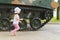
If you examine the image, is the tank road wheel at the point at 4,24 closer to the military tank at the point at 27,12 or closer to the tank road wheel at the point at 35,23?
the military tank at the point at 27,12

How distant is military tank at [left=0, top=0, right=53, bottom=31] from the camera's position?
51.3 ft

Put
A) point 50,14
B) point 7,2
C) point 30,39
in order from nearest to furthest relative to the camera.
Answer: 1. point 30,39
2. point 7,2
3. point 50,14

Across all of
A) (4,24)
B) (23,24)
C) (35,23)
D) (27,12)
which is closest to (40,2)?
(27,12)

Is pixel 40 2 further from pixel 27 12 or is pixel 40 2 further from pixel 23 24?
pixel 23 24

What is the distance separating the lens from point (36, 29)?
1627 centimetres

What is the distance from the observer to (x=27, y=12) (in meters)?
16.3

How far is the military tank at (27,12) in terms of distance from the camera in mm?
15625

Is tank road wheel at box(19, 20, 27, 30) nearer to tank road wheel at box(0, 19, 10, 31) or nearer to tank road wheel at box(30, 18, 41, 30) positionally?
tank road wheel at box(30, 18, 41, 30)

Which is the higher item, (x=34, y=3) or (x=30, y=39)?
(x=34, y=3)

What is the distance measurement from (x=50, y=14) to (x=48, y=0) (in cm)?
84

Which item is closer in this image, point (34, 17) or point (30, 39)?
point (30, 39)

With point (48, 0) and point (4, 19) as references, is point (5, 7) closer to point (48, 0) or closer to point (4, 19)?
point (4, 19)

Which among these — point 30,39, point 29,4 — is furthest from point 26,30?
point 30,39

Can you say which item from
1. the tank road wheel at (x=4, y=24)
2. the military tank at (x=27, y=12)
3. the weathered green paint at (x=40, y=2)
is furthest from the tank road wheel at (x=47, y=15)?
the tank road wheel at (x=4, y=24)
